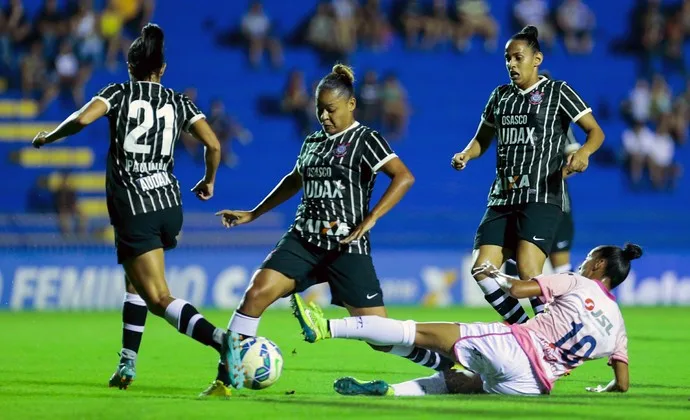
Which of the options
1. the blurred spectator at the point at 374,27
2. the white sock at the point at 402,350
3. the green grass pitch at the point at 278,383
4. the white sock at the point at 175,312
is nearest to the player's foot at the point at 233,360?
the green grass pitch at the point at 278,383

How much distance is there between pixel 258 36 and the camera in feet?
74.0

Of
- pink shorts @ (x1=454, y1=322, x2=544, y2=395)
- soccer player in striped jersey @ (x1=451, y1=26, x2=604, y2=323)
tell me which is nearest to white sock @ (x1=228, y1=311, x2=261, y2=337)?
pink shorts @ (x1=454, y1=322, x2=544, y2=395)

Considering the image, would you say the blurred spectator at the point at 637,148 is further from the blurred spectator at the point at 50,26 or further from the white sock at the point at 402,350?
the white sock at the point at 402,350

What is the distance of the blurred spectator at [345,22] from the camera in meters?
22.2

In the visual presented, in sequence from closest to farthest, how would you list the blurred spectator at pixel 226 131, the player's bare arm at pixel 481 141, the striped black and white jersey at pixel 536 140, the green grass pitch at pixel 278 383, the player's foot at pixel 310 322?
the green grass pitch at pixel 278 383 < the player's foot at pixel 310 322 < the striped black and white jersey at pixel 536 140 < the player's bare arm at pixel 481 141 < the blurred spectator at pixel 226 131

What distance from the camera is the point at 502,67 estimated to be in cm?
2336

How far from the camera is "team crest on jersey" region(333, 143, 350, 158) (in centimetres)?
736

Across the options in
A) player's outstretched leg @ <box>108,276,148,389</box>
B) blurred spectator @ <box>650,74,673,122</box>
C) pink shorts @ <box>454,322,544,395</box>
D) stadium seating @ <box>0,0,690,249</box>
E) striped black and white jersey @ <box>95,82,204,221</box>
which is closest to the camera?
pink shorts @ <box>454,322,544,395</box>

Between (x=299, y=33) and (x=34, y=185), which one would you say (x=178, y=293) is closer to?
(x=34, y=185)

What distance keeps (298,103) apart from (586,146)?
13.8m

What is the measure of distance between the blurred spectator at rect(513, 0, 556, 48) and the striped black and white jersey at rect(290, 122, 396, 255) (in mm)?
16362

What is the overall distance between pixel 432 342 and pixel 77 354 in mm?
4170

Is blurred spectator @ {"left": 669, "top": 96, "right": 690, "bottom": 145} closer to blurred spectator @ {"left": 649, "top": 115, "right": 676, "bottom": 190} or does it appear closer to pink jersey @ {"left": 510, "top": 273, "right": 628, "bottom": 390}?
blurred spectator @ {"left": 649, "top": 115, "right": 676, "bottom": 190}

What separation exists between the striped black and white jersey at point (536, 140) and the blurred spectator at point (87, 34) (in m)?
13.6
